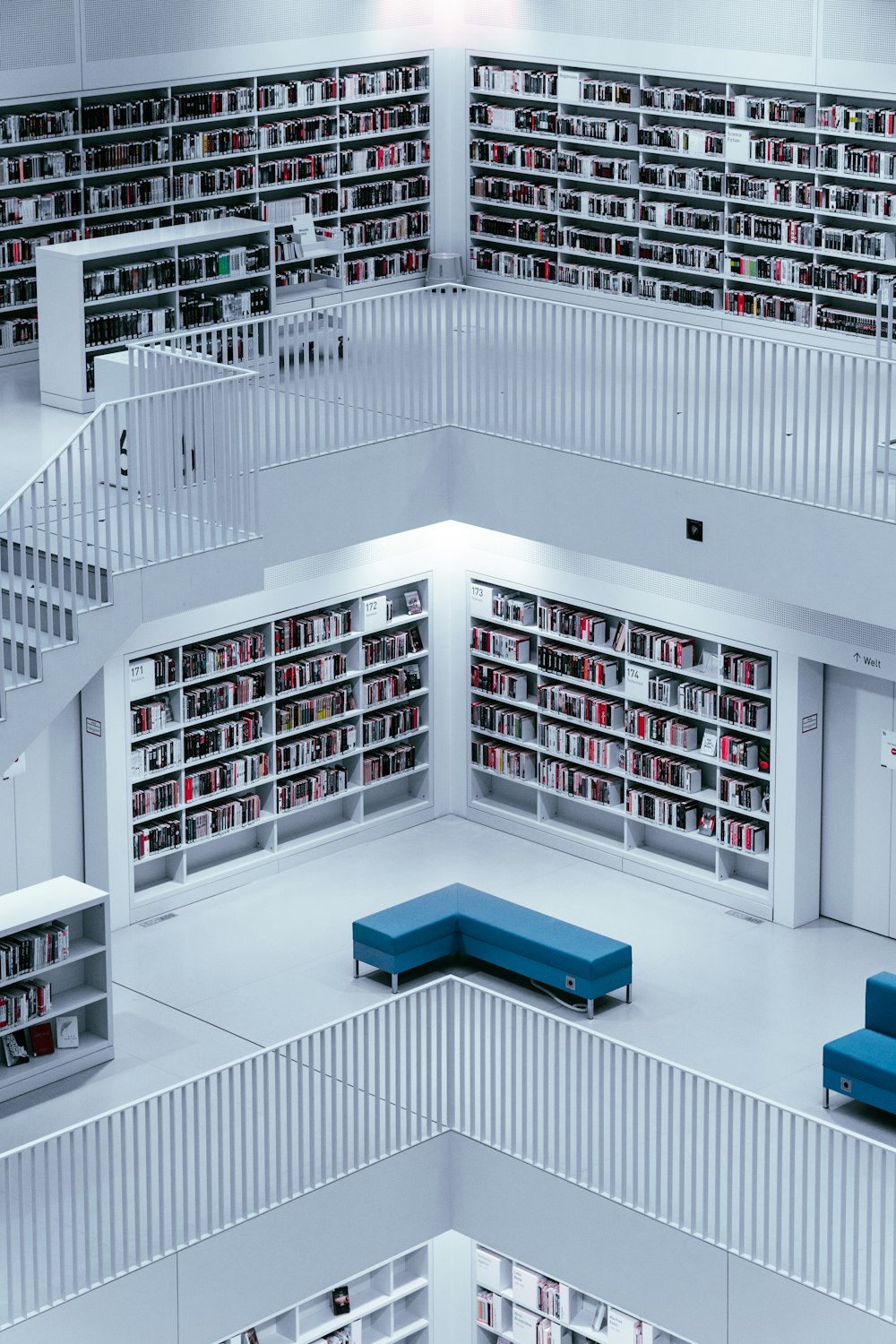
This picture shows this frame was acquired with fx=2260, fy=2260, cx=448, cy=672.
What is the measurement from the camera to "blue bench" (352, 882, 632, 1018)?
46.4ft

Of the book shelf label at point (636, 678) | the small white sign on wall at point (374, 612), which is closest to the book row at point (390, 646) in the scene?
the small white sign on wall at point (374, 612)

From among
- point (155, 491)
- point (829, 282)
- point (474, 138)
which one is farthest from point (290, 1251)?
point (474, 138)

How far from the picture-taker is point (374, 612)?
1667 centimetres

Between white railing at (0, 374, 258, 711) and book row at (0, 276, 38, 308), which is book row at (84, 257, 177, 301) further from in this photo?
white railing at (0, 374, 258, 711)

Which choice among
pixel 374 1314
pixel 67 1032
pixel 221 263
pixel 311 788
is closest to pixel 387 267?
pixel 221 263

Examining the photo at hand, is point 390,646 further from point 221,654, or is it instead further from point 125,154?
point 125,154

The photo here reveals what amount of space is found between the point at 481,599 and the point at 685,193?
11.4ft

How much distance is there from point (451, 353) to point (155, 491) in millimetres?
3018

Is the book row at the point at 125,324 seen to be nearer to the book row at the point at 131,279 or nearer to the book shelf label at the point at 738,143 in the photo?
the book row at the point at 131,279

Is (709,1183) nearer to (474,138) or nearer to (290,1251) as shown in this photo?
(290,1251)

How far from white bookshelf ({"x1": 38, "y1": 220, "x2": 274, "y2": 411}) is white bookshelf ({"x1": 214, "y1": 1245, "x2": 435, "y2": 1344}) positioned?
244 inches

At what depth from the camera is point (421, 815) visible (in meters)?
17.5

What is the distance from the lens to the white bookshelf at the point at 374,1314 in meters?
13.9

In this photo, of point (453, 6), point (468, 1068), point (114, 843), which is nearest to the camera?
point (468, 1068)
